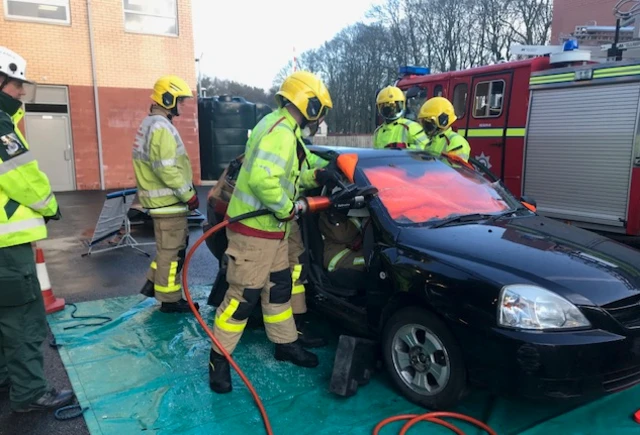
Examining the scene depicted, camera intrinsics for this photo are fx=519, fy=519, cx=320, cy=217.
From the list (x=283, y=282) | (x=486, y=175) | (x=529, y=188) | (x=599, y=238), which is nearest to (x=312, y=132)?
(x=283, y=282)

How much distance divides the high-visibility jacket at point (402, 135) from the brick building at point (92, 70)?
9.71 metres

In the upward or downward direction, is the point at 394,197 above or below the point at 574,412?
above

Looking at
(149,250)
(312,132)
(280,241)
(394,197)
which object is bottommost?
(149,250)

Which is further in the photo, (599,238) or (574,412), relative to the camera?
(599,238)

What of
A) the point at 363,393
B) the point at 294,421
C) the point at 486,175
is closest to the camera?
the point at 294,421

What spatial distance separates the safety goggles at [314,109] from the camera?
3447 mm

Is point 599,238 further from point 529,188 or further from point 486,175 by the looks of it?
point 529,188

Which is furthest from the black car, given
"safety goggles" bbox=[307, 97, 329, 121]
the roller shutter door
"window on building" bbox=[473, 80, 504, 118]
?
"window on building" bbox=[473, 80, 504, 118]

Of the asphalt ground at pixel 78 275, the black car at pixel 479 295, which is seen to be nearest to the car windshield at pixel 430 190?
the black car at pixel 479 295

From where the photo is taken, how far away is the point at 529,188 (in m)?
8.07

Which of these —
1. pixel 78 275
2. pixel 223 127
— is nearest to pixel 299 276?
pixel 78 275

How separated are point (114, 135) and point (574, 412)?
13.9m

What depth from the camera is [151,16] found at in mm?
14633

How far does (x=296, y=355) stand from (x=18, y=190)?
2106mm
